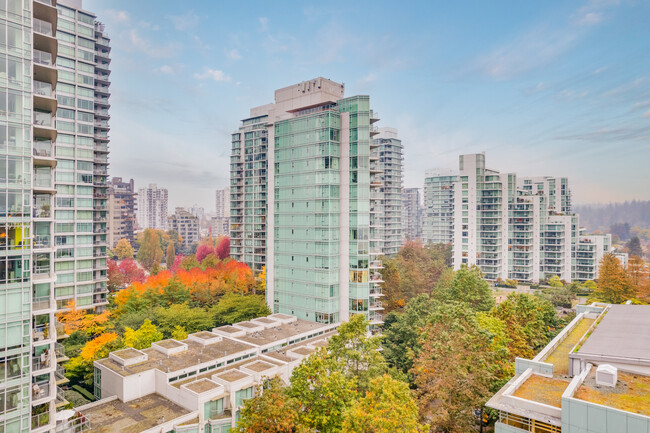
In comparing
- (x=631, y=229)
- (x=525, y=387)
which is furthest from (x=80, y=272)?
(x=631, y=229)

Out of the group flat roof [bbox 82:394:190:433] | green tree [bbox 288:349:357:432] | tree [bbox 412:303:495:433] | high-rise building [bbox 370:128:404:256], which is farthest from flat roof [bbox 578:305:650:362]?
high-rise building [bbox 370:128:404:256]

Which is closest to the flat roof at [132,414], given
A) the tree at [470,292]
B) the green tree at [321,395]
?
the green tree at [321,395]

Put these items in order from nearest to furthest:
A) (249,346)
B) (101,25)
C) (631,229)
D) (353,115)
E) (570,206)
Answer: (249,346) < (353,115) < (101,25) < (570,206) < (631,229)

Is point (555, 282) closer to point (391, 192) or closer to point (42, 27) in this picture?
point (391, 192)

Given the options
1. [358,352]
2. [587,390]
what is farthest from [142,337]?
[587,390]

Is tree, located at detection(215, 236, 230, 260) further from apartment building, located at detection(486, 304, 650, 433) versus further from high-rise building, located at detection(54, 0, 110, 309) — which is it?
apartment building, located at detection(486, 304, 650, 433)

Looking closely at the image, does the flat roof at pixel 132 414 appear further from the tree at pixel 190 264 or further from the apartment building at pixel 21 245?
the tree at pixel 190 264

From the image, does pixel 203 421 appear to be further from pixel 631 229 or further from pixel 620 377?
pixel 631 229
